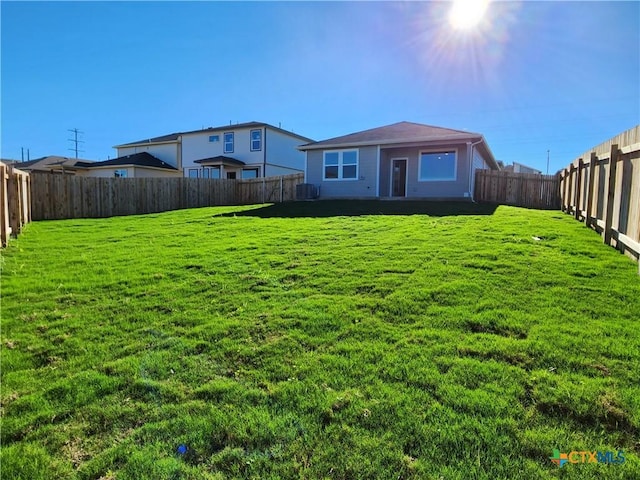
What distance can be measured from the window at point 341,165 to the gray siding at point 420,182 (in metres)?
1.34

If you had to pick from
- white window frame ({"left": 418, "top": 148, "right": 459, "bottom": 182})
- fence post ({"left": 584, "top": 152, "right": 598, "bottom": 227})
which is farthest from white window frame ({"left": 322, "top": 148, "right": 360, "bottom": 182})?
fence post ({"left": 584, "top": 152, "right": 598, "bottom": 227})

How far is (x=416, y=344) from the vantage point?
11.5 ft

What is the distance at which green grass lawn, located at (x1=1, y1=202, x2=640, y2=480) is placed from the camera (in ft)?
7.59

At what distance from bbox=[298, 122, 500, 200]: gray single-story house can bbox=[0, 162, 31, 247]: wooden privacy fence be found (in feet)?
38.2

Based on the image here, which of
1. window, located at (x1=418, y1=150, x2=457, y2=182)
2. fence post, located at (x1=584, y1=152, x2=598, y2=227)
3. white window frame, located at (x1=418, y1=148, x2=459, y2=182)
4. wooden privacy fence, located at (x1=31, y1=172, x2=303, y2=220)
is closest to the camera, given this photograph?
fence post, located at (x1=584, y1=152, x2=598, y2=227)

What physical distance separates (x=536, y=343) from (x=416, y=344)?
1050mm

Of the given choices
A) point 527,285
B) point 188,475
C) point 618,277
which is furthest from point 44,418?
point 618,277

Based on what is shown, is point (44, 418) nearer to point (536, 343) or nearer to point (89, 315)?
point (89, 315)

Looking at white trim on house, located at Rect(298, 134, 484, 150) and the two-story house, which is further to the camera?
the two-story house

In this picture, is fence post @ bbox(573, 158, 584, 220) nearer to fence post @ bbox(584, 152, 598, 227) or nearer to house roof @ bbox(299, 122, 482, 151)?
fence post @ bbox(584, 152, 598, 227)

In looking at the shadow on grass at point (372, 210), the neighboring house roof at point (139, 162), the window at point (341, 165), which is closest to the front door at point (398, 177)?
the window at point (341, 165)

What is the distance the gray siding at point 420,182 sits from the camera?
52.2 ft

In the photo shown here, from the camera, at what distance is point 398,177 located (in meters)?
18.5

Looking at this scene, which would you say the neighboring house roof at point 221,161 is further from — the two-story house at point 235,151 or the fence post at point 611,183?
the fence post at point 611,183
